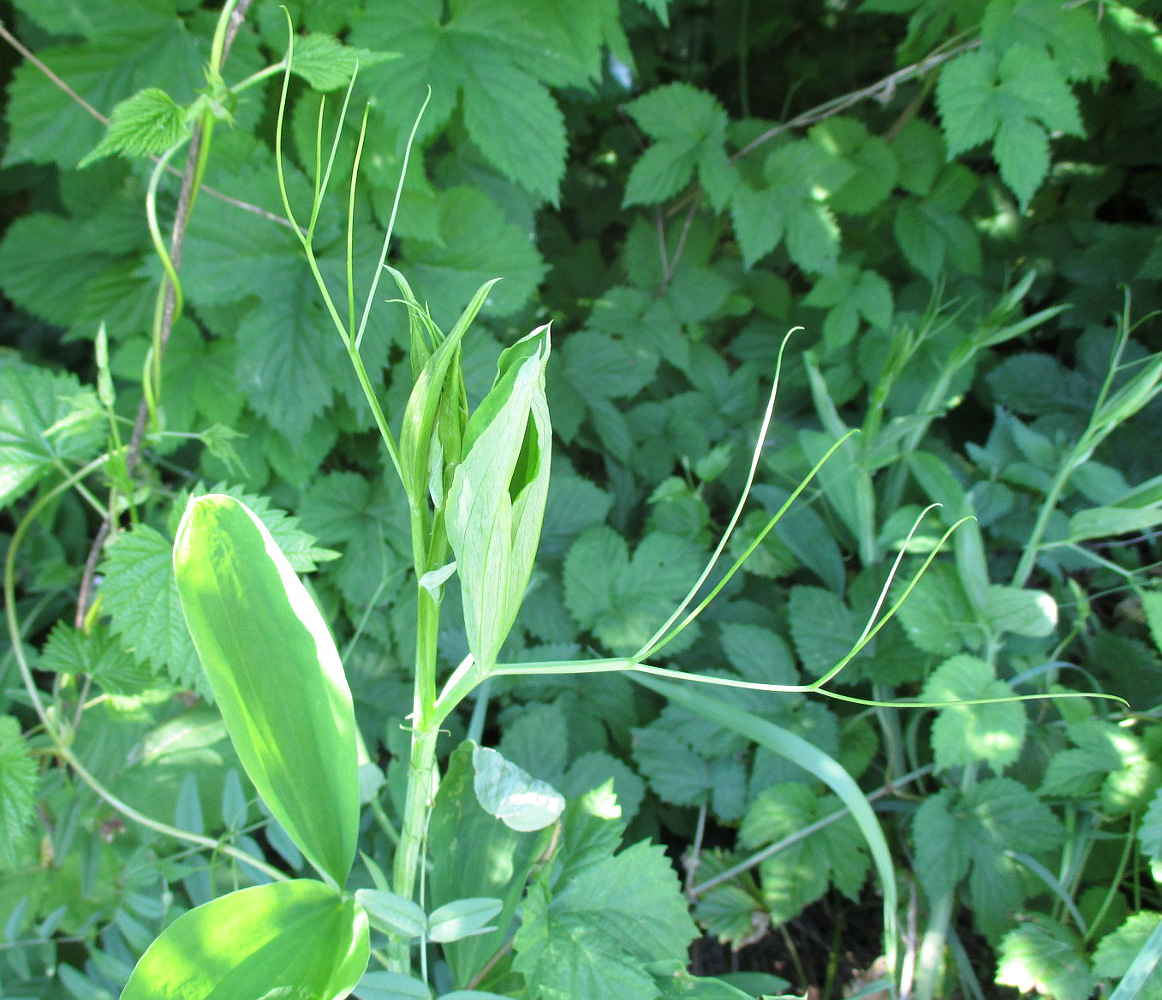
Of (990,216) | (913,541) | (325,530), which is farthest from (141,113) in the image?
(990,216)

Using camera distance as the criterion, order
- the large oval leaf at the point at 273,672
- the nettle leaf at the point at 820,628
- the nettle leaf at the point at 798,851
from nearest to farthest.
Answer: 1. the large oval leaf at the point at 273,672
2. the nettle leaf at the point at 798,851
3. the nettle leaf at the point at 820,628

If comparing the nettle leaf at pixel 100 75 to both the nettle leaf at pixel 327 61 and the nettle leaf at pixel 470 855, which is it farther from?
the nettle leaf at pixel 470 855

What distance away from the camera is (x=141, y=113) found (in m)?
0.70

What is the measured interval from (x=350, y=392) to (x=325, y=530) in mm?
193

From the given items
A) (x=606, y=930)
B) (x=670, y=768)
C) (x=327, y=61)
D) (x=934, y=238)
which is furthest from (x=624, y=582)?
(x=934, y=238)

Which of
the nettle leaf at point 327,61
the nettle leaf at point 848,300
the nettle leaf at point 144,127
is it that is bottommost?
the nettle leaf at point 848,300

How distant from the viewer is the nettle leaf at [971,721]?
0.85m

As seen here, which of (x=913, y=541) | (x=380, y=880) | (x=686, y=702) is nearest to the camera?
(x=380, y=880)

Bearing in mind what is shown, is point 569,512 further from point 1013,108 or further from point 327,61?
point 1013,108

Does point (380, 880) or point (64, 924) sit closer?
point (380, 880)

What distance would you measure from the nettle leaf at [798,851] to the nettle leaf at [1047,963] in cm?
15

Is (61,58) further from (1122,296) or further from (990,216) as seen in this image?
(1122,296)

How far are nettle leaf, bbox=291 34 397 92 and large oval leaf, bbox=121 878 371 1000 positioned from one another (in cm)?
67

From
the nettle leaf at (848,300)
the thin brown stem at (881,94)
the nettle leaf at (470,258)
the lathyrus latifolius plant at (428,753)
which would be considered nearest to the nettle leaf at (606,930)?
the lathyrus latifolius plant at (428,753)
